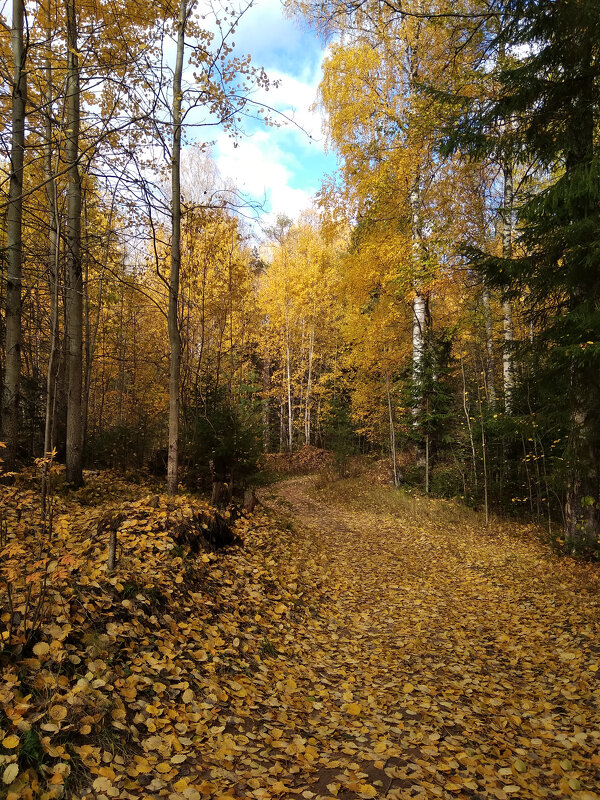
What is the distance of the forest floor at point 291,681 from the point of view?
8.13 ft

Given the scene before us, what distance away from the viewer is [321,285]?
64.2 feet

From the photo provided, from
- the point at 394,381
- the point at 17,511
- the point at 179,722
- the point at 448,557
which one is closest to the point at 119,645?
the point at 179,722

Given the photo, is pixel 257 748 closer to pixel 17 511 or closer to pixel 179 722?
pixel 179 722

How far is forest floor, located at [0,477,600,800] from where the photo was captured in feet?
8.13

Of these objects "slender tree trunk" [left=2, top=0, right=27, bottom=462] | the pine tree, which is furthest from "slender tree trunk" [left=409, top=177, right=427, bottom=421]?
"slender tree trunk" [left=2, top=0, right=27, bottom=462]

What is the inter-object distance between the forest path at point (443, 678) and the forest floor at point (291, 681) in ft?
0.06

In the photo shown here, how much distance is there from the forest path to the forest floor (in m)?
0.02

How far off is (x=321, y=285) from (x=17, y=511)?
54.3 ft

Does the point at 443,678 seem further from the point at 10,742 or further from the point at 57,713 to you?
the point at 10,742

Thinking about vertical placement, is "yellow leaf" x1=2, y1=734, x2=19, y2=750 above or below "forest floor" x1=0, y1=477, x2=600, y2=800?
above

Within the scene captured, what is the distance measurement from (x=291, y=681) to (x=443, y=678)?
1426 mm

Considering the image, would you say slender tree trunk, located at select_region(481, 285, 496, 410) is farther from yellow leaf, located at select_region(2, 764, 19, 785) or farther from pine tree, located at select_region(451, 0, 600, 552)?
yellow leaf, located at select_region(2, 764, 19, 785)

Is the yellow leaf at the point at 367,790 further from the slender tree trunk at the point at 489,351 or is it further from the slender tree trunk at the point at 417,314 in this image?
the slender tree trunk at the point at 417,314

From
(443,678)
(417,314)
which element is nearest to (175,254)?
(443,678)
